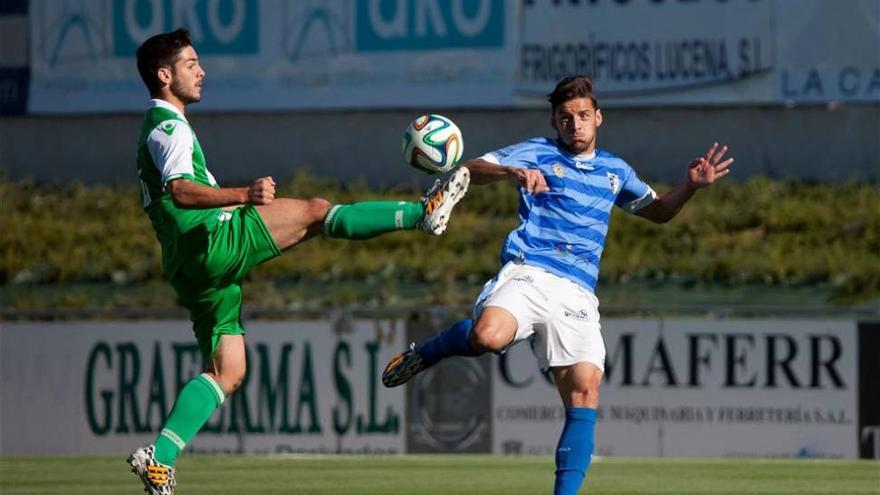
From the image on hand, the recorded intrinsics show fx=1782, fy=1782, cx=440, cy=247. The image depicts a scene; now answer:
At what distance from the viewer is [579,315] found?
8.12 metres

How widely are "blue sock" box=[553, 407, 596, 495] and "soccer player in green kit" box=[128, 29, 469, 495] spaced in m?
1.07

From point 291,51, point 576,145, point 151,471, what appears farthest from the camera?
point 291,51

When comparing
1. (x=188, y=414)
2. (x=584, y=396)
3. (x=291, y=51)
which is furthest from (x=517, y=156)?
(x=291, y=51)

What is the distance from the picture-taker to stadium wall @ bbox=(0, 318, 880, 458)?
14.2m

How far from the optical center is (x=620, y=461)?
13.3 metres

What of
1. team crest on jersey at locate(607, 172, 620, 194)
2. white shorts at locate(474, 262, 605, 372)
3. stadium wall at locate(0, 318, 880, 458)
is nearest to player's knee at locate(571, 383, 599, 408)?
white shorts at locate(474, 262, 605, 372)

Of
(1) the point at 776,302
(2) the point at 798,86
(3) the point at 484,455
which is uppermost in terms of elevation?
(2) the point at 798,86

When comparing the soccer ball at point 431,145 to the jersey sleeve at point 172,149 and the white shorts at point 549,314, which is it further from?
the jersey sleeve at point 172,149

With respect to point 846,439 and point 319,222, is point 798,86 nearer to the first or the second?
point 846,439

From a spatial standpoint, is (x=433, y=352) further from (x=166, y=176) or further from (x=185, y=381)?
(x=185, y=381)

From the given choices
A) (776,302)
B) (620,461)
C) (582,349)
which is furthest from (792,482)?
(776,302)

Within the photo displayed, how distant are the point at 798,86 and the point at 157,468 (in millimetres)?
13090

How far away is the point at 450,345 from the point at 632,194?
1.16m

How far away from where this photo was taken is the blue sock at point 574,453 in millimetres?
7848
